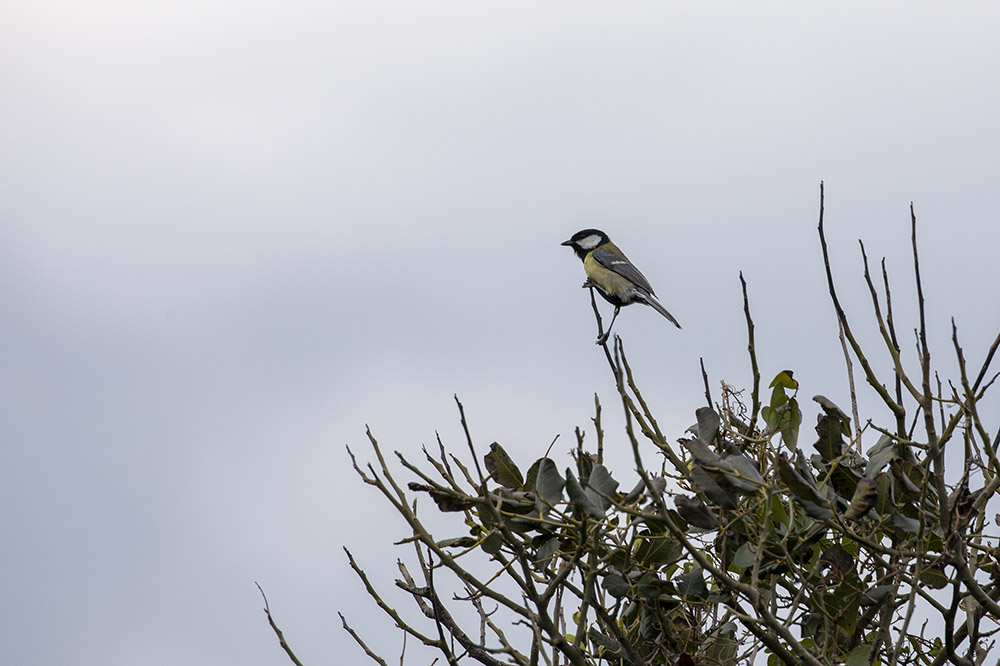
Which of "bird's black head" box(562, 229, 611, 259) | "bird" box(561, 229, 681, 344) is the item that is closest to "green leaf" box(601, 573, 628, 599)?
"bird" box(561, 229, 681, 344)

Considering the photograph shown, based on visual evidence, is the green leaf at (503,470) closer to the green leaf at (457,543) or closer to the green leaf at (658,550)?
the green leaf at (457,543)

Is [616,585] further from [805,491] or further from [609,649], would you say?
[805,491]

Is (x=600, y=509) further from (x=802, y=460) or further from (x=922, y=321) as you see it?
(x=922, y=321)

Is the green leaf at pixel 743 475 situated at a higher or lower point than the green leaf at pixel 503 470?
lower

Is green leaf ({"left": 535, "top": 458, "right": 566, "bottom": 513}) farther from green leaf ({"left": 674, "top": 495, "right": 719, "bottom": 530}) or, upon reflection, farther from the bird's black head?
the bird's black head

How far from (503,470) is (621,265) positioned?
15.3 feet

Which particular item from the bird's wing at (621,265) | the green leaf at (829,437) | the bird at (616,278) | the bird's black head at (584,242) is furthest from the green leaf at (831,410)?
the bird's black head at (584,242)

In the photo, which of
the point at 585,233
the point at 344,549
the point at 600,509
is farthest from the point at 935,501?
the point at 585,233

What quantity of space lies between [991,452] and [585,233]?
5558 millimetres

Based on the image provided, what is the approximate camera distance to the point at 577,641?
229cm

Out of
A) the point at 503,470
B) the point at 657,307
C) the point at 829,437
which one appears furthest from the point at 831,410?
the point at 657,307

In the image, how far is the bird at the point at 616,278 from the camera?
673 cm

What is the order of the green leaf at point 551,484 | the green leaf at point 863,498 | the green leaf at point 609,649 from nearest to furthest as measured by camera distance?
the green leaf at point 863,498 → the green leaf at point 551,484 → the green leaf at point 609,649

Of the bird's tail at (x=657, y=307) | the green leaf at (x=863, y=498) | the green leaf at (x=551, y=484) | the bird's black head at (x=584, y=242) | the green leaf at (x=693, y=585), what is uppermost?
the bird's black head at (x=584, y=242)
